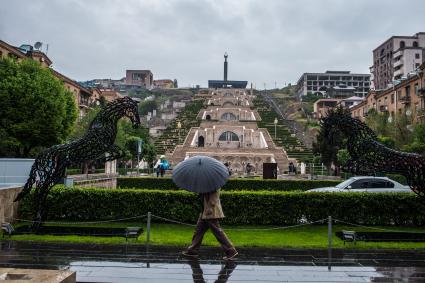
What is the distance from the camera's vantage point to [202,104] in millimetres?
103562

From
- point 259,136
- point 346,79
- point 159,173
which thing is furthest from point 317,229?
point 346,79

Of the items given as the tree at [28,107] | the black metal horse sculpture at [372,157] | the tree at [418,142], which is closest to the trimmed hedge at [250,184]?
the tree at [28,107]

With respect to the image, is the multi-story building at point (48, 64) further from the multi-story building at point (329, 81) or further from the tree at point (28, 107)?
the multi-story building at point (329, 81)

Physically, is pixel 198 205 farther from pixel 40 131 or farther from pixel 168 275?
pixel 40 131

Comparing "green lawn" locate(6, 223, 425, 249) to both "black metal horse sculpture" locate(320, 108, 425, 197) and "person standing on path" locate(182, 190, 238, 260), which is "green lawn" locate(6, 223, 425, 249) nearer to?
"person standing on path" locate(182, 190, 238, 260)

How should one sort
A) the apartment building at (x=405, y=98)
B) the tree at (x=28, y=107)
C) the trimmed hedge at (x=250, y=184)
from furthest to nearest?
the apartment building at (x=405, y=98)
the tree at (x=28, y=107)
the trimmed hedge at (x=250, y=184)

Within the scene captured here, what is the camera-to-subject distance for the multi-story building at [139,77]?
6202 inches

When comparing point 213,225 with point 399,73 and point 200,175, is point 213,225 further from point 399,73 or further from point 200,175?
point 399,73

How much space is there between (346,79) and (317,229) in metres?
124

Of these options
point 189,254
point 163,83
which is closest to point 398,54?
point 189,254

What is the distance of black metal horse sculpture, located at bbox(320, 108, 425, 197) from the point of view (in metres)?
12.4

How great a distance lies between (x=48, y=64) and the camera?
53062 mm

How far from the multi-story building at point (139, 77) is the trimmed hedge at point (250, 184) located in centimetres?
13397

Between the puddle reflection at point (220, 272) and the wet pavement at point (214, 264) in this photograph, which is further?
the wet pavement at point (214, 264)
